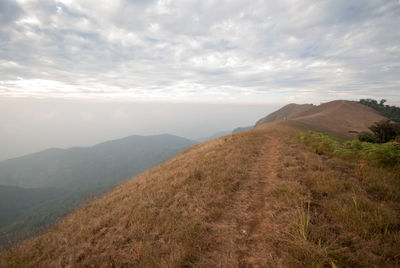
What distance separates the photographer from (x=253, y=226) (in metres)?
3.66

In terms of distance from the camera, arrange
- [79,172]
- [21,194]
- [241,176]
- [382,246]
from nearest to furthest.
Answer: [382,246], [241,176], [21,194], [79,172]

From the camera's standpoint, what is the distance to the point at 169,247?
3.22 metres

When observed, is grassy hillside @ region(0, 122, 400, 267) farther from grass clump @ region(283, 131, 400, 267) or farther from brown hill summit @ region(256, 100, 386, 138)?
brown hill summit @ region(256, 100, 386, 138)

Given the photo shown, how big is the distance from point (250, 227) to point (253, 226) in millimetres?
89

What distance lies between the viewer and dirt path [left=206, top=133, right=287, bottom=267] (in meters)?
2.83

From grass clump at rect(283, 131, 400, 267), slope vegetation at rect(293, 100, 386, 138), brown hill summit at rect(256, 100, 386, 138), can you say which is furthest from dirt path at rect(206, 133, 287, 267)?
slope vegetation at rect(293, 100, 386, 138)

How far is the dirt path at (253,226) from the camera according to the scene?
2.83m

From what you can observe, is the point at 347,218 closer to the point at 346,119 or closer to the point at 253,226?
the point at 253,226

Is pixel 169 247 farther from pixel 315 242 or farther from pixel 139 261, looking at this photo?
pixel 315 242

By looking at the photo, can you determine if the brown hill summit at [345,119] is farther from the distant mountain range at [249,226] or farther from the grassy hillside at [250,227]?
the grassy hillside at [250,227]

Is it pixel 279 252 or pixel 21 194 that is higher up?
pixel 279 252

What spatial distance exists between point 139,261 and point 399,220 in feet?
17.9

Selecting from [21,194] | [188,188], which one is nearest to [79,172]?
[21,194]

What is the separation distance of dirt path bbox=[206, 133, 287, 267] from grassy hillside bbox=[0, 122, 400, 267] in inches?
0.7
